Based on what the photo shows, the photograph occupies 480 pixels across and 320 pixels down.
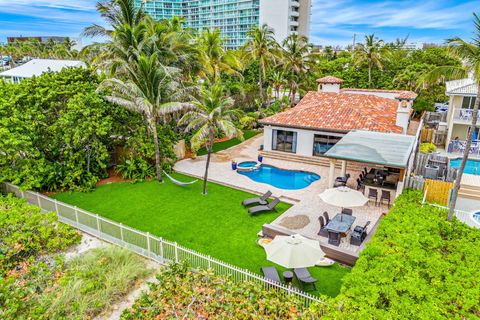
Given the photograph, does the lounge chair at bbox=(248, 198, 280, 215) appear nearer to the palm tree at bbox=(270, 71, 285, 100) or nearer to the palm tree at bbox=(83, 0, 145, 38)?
the palm tree at bbox=(83, 0, 145, 38)

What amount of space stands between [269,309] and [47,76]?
1820cm

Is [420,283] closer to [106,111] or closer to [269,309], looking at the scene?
[269,309]

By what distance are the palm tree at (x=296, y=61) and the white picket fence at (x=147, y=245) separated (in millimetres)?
29435

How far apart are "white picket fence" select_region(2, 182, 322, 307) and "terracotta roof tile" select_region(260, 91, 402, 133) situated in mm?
15338

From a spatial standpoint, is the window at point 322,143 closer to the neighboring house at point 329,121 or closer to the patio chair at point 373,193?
the neighboring house at point 329,121

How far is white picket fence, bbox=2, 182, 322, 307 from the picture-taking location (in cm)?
942

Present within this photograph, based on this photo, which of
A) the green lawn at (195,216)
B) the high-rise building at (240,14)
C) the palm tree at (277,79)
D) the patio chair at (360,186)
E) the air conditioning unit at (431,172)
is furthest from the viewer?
the high-rise building at (240,14)

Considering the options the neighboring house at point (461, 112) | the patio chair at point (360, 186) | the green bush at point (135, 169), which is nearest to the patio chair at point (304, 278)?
the patio chair at point (360, 186)

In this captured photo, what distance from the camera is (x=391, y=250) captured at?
365 inches

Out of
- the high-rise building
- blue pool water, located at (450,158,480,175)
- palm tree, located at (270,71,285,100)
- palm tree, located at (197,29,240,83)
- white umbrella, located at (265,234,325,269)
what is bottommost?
blue pool water, located at (450,158,480,175)

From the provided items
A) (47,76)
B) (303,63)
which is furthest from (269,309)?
(303,63)

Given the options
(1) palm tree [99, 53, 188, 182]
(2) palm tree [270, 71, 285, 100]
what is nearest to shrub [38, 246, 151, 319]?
(1) palm tree [99, 53, 188, 182]

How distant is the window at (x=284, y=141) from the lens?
2500 centimetres

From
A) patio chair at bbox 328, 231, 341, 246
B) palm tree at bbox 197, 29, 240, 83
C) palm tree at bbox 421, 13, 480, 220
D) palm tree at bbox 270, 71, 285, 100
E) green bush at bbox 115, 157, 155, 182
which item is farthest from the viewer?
palm tree at bbox 270, 71, 285, 100
